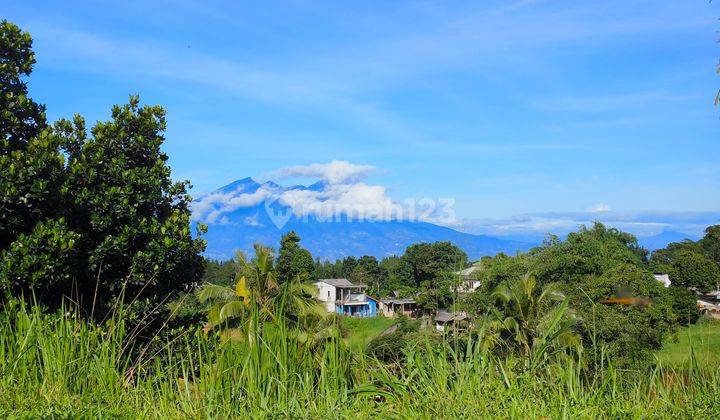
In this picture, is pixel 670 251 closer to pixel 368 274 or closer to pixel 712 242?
pixel 712 242

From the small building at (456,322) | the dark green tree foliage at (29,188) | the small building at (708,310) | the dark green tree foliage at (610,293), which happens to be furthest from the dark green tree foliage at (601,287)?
the small building at (456,322)

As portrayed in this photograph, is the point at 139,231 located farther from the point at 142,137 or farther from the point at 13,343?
the point at 13,343

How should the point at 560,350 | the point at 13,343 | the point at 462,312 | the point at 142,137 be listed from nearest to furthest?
the point at 560,350
the point at 13,343
the point at 462,312
the point at 142,137

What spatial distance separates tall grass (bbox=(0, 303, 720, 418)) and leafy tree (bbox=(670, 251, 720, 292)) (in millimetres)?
54406

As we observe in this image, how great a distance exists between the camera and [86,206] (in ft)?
38.3

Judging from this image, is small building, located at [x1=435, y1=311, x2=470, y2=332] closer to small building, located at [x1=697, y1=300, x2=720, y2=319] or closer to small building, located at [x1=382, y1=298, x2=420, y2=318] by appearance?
small building, located at [x1=697, y1=300, x2=720, y2=319]

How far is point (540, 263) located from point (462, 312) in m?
31.5

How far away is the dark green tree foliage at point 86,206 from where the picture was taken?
9961 millimetres

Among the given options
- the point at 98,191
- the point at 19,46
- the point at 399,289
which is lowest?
the point at 399,289

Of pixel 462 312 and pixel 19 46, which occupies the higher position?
pixel 19 46

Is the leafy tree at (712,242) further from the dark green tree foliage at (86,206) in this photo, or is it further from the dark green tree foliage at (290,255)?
the dark green tree foliage at (86,206)

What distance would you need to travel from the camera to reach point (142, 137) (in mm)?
13062

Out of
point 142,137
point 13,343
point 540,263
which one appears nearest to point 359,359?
point 13,343

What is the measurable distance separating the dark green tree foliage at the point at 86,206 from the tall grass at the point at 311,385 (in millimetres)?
6349
